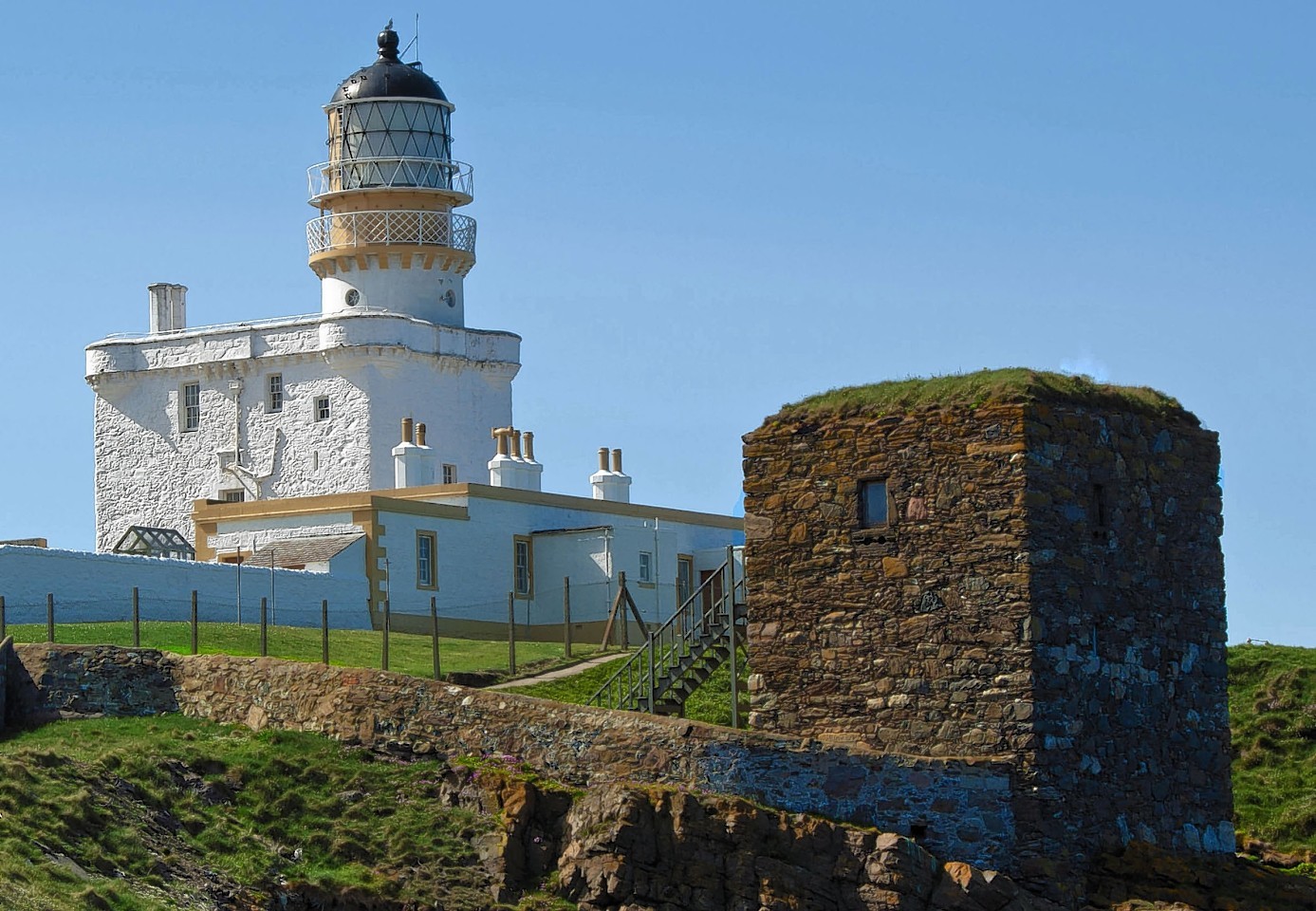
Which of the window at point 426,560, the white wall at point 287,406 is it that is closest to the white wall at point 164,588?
the window at point 426,560

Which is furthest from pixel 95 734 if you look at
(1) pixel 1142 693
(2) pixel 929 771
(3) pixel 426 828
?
(1) pixel 1142 693

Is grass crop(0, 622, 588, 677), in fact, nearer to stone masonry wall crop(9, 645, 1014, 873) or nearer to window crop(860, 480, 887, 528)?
stone masonry wall crop(9, 645, 1014, 873)

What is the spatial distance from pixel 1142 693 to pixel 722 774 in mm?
5252

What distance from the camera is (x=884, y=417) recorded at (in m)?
28.6

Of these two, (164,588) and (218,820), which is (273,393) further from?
(218,820)

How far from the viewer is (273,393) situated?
6025 centimetres

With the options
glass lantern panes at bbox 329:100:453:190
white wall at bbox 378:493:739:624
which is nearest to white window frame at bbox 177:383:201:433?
glass lantern panes at bbox 329:100:453:190

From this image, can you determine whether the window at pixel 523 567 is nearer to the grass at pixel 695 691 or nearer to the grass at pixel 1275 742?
the grass at pixel 695 691

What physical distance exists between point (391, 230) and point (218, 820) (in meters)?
36.1

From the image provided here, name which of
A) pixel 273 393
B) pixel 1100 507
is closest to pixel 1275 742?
pixel 1100 507

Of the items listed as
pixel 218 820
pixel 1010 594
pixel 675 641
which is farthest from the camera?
pixel 675 641

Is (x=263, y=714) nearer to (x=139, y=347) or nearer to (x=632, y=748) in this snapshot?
(x=632, y=748)

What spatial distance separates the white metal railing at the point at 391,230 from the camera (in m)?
61.2

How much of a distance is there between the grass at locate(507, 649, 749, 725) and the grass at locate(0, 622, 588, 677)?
1368mm
